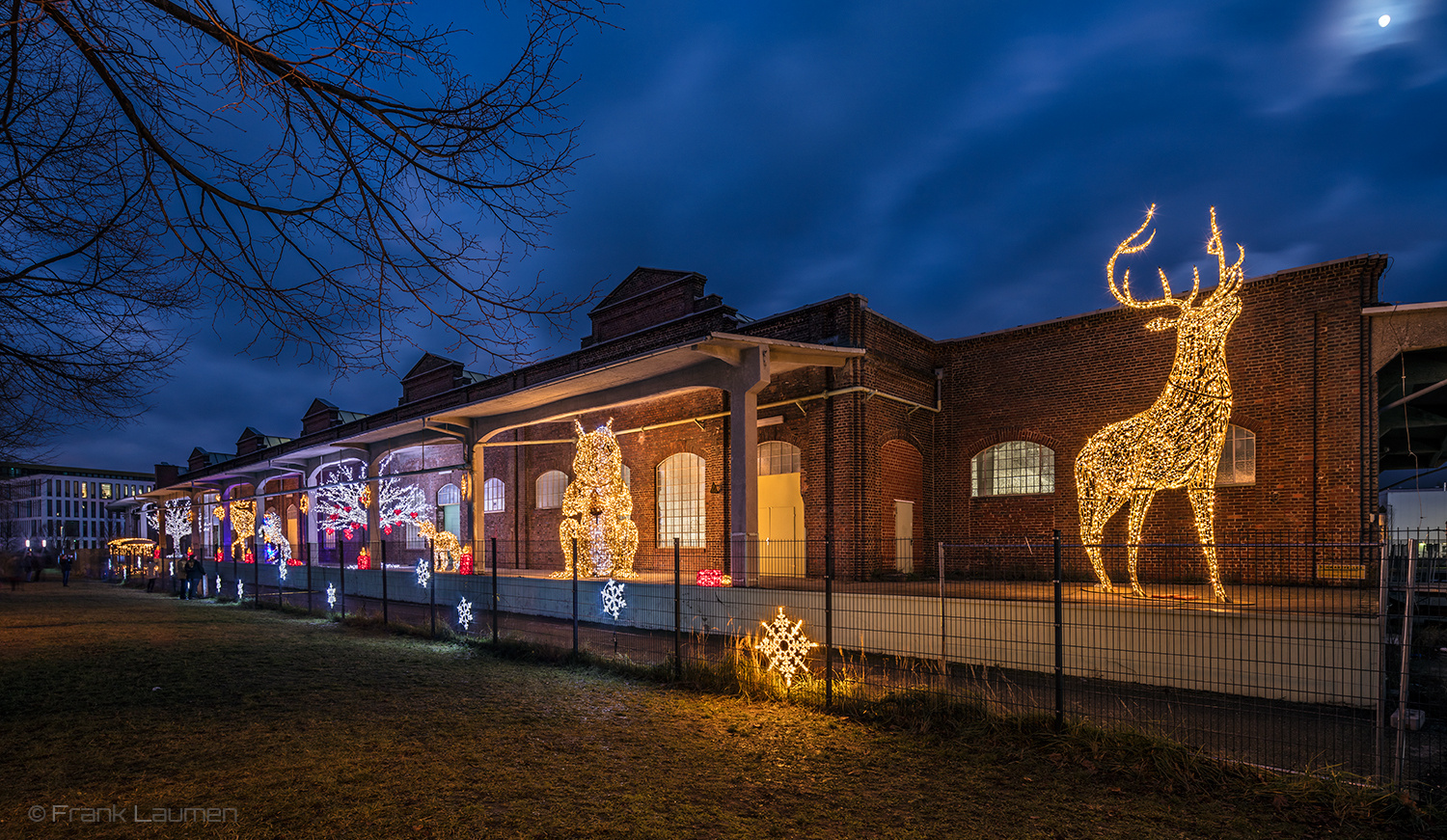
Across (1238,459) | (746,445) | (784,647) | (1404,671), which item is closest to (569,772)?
(784,647)

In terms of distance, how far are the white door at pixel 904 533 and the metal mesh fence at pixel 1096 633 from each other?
0.30ft

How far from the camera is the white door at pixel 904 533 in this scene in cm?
1606

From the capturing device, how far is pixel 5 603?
22.6 meters

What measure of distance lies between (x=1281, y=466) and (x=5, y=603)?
35367 mm

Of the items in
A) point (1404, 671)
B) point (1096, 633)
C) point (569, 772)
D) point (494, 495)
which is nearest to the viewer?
point (1404, 671)

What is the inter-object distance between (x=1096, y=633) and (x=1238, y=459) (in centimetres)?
752

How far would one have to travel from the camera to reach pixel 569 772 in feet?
18.0

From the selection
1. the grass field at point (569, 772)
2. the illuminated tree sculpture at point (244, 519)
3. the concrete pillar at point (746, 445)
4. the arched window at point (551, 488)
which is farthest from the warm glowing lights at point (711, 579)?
the illuminated tree sculpture at point (244, 519)

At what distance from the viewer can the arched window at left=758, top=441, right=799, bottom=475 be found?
55.1ft

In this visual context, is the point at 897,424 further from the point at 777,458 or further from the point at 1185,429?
the point at 1185,429

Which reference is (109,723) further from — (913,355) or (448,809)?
(913,355)

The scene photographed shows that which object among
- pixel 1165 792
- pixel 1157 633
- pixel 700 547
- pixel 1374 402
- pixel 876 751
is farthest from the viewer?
pixel 700 547

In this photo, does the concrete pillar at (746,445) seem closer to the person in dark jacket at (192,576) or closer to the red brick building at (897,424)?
the red brick building at (897,424)

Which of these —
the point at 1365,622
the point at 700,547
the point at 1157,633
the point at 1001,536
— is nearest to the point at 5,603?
the point at 700,547
